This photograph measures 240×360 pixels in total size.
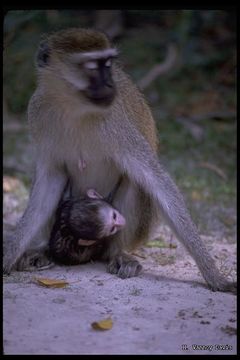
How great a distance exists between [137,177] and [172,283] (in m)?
0.86

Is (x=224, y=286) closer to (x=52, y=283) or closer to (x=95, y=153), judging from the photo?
(x=52, y=283)

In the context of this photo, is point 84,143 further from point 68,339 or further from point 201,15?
point 201,15

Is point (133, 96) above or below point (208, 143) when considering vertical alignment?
above

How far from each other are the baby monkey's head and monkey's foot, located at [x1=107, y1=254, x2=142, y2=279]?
223 millimetres

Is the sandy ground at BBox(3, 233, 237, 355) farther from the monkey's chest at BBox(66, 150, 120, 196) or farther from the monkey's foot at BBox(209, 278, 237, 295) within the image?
the monkey's chest at BBox(66, 150, 120, 196)

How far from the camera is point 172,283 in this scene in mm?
4965

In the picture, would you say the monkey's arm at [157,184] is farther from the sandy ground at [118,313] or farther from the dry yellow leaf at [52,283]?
the dry yellow leaf at [52,283]

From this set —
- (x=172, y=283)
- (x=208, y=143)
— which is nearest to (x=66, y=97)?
(x=172, y=283)

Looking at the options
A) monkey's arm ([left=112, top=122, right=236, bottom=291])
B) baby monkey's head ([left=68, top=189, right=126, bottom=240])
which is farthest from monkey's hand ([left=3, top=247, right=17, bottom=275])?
monkey's arm ([left=112, top=122, right=236, bottom=291])

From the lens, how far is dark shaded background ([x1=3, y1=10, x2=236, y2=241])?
8047 mm

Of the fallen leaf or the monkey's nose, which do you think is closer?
the monkey's nose

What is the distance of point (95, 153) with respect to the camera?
5328 millimetres

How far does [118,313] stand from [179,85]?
24.7ft

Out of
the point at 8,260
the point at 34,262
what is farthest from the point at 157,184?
the point at 8,260
